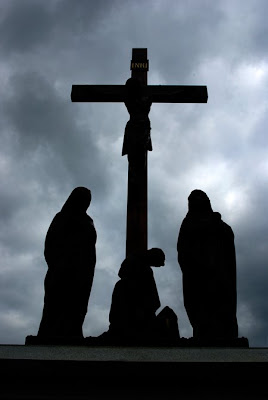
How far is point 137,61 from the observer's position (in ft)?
27.4

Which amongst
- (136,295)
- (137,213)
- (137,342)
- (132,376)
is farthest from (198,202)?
(132,376)

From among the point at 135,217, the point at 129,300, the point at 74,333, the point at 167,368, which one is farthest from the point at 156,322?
the point at 135,217

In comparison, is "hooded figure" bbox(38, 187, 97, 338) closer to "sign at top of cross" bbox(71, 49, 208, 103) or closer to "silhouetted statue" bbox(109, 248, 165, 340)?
"silhouetted statue" bbox(109, 248, 165, 340)

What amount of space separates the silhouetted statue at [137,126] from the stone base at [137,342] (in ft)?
10.1

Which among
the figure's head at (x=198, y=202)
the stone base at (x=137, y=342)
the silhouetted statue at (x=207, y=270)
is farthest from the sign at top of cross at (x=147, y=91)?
the stone base at (x=137, y=342)

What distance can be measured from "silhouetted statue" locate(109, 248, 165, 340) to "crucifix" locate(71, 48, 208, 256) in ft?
4.16

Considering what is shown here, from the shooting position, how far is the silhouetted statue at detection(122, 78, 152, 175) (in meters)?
6.90

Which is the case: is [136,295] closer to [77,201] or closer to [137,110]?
[77,201]

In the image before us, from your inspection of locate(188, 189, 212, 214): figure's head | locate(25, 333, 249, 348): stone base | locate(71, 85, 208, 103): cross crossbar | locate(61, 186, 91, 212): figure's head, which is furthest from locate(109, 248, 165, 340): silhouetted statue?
locate(71, 85, 208, 103): cross crossbar

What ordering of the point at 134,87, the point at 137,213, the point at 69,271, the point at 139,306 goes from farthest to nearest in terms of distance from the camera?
1. the point at 134,87
2. the point at 137,213
3. the point at 69,271
4. the point at 139,306

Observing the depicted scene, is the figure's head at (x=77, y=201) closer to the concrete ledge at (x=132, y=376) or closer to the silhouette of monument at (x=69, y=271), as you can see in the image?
the silhouette of monument at (x=69, y=271)

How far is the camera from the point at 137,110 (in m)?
7.43

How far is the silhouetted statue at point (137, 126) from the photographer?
690cm

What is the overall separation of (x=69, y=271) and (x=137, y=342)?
3.65 feet
